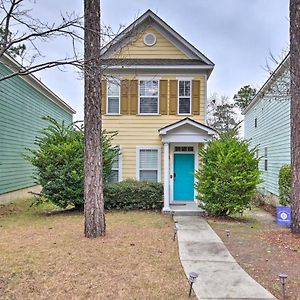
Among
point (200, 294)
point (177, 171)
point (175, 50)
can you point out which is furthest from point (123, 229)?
point (175, 50)

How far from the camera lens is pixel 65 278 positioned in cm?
516

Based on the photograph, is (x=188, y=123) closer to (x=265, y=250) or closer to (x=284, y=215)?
(x=284, y=215)

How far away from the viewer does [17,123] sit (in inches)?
637

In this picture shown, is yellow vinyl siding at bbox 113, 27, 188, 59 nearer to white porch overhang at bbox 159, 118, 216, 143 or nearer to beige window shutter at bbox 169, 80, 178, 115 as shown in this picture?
beige window shutter at bbox 169, 80, 178, 115

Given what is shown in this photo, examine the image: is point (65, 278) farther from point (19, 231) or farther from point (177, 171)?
point (177, 171)

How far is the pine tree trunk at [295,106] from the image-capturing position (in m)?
8.42

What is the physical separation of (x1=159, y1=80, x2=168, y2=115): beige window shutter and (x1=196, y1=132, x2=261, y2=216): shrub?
3.27 m

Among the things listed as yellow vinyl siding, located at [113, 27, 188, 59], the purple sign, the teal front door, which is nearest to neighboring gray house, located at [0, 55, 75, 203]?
yellow vinyl siding, located at [113, 27, 188, 59]

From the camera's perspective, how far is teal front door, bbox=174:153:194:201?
539 inches

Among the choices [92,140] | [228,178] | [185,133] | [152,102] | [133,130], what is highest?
[152,102]

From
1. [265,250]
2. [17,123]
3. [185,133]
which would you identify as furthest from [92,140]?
[17,123]

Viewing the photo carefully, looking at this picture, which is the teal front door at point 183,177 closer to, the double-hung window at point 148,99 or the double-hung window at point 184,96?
the double-hung window at point 184,96

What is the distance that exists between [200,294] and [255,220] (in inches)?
293

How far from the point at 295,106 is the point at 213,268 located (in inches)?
185
